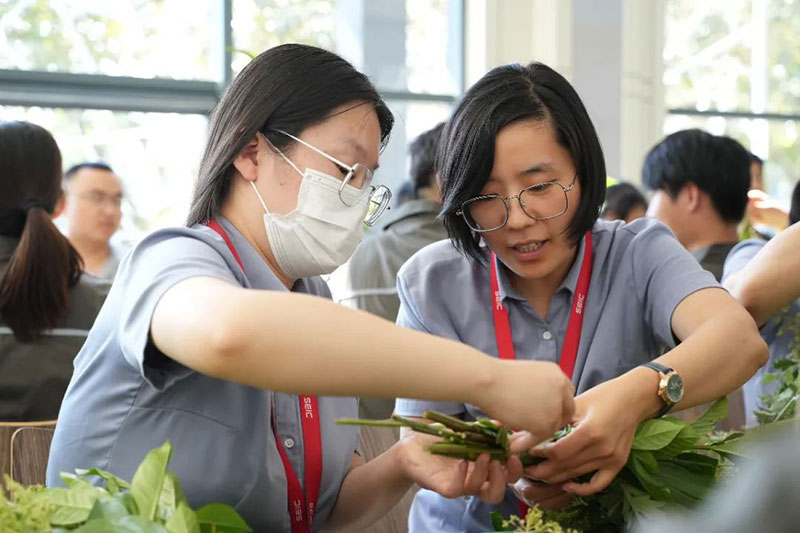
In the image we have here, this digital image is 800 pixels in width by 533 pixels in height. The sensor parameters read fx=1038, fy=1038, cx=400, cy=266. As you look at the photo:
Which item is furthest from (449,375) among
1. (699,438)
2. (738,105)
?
(738,105)

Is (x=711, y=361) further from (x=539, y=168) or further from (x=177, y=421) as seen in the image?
(x=177, y=421)

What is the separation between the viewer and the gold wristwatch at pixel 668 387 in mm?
1584

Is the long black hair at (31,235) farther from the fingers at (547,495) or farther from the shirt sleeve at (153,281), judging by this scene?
the fingers at (547,495)

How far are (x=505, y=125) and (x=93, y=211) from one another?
3581 mm

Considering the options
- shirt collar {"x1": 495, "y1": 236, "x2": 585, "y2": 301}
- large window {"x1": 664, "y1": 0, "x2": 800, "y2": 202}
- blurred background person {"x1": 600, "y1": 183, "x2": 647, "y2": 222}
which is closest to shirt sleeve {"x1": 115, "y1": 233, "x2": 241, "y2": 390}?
shirt collar {"x1": 495, "y1": 236, "x2": 585, "y2": 301}

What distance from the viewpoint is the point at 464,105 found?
1.82 m

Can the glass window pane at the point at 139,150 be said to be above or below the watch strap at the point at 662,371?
below

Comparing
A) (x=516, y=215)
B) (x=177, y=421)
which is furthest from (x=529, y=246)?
(x=177, y=421)

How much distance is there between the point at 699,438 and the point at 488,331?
47 cm

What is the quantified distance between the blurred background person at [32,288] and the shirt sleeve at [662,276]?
175cm

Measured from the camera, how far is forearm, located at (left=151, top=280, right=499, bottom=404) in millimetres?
1078

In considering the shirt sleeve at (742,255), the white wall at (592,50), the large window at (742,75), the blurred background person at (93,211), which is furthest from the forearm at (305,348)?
the large window at (742,75)

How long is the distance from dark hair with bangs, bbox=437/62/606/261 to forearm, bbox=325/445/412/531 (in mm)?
459

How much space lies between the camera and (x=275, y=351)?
3.54 feet
